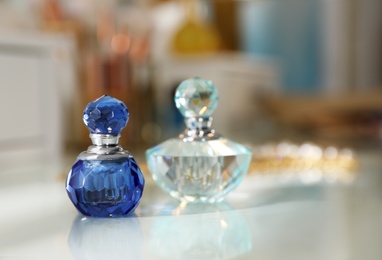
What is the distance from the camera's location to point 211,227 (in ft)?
1.70

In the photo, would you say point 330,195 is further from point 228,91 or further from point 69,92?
point 228,91

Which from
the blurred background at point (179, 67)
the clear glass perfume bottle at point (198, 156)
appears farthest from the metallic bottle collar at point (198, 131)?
the blurred background at point (179, 67)

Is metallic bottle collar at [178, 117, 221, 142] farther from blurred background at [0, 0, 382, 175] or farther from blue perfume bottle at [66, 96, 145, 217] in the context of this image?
blurred background at [0, 0, 382, 175]

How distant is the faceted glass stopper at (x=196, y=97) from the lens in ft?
1.89

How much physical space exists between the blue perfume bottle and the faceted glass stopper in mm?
73

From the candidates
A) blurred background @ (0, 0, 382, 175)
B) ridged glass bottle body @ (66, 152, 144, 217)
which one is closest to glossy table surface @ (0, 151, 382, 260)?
ridged glass bottle body @ (66, 152, 144, 217)

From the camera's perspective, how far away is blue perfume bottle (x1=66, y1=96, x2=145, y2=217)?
0.52m

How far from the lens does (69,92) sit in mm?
1517

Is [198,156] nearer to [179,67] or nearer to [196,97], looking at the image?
[196,97]

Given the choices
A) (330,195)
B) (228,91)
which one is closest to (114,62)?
(228,91)

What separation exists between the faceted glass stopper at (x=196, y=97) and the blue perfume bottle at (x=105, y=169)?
73 millimetres

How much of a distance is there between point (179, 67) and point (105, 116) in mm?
1376

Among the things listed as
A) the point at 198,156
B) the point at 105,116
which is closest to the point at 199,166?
the point at 198,156

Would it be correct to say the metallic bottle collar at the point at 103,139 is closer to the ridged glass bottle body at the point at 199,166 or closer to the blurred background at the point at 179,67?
the ridged glass bottle body at the point at 199,166
